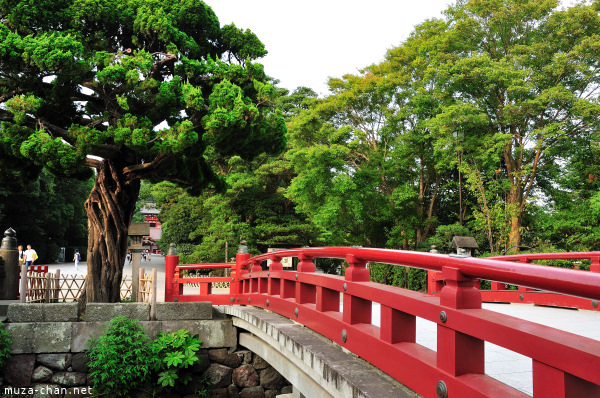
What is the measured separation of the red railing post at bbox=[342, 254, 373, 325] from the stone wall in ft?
17.7

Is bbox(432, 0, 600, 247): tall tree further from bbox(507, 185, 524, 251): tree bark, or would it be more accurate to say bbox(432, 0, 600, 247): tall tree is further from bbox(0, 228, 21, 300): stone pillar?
bbox(0, 228, 21, 300): stone pillar

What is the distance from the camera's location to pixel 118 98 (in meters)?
7.89

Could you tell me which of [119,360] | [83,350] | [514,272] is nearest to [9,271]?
[83,350]

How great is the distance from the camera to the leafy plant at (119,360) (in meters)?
7.32

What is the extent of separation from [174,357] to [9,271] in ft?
17.0

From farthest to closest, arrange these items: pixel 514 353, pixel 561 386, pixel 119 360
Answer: pixel 119 360
pixel 514 353
pixel 561 386

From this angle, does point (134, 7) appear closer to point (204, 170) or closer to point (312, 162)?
point (204, 170)

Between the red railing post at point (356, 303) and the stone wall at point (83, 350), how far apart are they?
5407 mm

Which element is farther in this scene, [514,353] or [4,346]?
[4,346]

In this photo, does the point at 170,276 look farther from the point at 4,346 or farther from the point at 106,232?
the point at 4,346

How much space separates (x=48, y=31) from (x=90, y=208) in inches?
146

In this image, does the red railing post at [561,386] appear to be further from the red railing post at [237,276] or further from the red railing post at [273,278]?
the red railing post at [237,276]

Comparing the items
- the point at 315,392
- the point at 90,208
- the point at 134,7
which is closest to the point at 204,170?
the point at 90,208

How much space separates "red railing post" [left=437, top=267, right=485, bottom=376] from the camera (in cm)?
212
